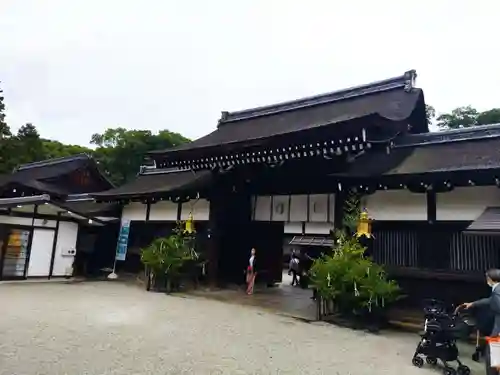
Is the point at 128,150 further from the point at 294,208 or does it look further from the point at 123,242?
the point at 294,208

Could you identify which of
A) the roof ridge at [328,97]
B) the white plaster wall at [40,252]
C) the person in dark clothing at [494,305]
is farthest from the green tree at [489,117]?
the white plaster wall at [40,252]

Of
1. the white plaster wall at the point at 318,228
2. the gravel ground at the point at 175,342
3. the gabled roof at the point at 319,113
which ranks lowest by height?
the gravel ground at the point at 175,342

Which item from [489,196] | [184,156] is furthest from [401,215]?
[184,156]

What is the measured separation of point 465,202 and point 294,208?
4.30 m

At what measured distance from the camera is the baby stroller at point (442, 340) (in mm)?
4914

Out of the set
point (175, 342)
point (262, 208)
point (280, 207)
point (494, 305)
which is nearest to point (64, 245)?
point (262, 208)

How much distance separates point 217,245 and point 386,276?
524cm

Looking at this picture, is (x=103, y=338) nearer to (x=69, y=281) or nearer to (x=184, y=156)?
(x=184, y=156)

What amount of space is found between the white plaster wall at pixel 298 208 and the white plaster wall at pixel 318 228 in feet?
0.81

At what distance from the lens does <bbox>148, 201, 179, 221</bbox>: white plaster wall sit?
1346 centimetres

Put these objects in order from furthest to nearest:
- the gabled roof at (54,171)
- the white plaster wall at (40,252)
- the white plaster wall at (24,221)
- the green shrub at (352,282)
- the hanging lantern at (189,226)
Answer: the gabled roof at (54,171)
the white plaster wall at (40,252)
the white plaster wall at (24,221)
the hanging lantern at (189,226)
the green shrub at (352,282)

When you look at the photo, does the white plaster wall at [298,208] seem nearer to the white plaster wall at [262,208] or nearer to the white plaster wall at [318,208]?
the white plaster wall at [318,208]

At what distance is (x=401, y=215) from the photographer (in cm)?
844

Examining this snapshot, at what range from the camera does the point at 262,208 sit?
38.1 feet
